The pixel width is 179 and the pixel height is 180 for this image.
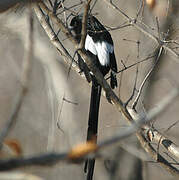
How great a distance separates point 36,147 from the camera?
6.56 m

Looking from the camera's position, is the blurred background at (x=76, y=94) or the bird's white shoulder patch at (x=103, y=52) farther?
the blurred background at (x=76, y=94)

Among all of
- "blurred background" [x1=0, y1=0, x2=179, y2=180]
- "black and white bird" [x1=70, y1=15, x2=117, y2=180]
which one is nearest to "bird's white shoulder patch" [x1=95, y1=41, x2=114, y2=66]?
"black and white bird" [x1=70, y1=15, x2=117, y2=180]

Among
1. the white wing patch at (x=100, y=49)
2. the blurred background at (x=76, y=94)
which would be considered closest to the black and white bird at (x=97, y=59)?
the white wing patch at (x=100, y=49)

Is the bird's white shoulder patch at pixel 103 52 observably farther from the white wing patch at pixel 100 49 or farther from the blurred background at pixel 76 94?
the blurred background at pixel 76 94

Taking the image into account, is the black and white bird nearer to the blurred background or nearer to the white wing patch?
the white wing patch

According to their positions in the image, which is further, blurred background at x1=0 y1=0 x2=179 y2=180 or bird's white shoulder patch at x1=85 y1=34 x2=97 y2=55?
blurred background at x1=0 y1=0 x2=179 y2=180

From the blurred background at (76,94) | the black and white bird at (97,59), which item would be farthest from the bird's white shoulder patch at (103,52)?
the blurred background at (76,94)

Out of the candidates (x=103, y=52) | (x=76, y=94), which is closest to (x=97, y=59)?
(x=103, y=52)

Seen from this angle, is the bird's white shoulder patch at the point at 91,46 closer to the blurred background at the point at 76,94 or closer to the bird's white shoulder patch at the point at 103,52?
the bird's white shoulder patch at the point at 103,52

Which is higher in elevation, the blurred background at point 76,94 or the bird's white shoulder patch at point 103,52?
the blurred background at point 76,94

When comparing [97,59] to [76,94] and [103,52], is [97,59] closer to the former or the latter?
[103,52]

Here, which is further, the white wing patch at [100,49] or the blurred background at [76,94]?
the blurred background at [76,94]

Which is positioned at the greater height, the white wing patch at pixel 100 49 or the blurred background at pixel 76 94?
the blurred background at pixel 76 94

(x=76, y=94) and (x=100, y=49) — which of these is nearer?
(x=100, y=49)
